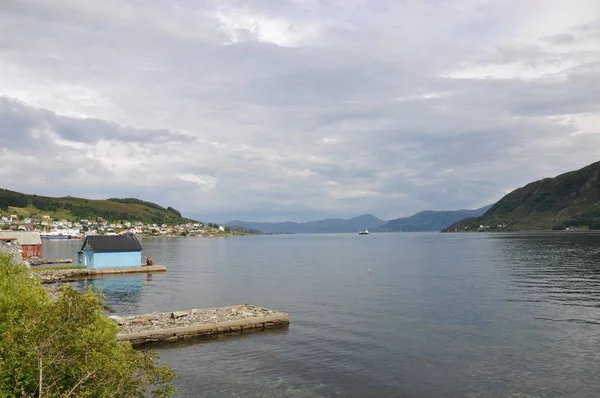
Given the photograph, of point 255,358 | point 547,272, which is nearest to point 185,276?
point 255,358

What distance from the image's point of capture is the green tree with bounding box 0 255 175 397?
1558 centimetres

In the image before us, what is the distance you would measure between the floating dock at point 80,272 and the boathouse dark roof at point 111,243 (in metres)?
4.66

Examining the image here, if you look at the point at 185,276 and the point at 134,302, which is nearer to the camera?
the point at 134,302

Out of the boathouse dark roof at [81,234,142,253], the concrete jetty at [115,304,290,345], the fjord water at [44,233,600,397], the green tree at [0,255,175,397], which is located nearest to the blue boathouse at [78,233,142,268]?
the boathouse dark roof at [81,234,142,253]

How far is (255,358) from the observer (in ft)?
121

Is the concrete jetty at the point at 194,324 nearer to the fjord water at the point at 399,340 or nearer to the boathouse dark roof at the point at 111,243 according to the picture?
the fjord water at the point at 399,340

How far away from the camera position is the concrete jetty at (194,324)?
133ft

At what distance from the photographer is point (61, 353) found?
16594mm

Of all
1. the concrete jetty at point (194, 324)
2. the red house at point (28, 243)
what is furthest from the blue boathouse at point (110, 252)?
the concrete jetty at point (194, 324)

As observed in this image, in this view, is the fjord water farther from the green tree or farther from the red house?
the red house

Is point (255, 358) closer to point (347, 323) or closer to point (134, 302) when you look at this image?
point (347, 323)

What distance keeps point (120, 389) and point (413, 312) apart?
42502mm

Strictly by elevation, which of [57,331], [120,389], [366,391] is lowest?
[366,391]

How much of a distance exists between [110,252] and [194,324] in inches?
2465
